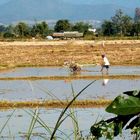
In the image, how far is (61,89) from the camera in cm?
1800

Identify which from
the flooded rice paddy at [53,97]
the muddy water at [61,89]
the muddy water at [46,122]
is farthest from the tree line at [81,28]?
the muddy water at [46,122]

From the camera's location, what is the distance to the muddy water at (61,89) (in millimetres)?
16078

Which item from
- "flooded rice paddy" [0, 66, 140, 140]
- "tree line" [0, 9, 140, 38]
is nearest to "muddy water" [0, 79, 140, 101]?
Answer: "flooded rice paddy" [0, 66, 140, 140]

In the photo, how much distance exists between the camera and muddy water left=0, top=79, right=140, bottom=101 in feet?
52.7

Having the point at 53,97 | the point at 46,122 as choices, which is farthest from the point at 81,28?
the point at 46,122

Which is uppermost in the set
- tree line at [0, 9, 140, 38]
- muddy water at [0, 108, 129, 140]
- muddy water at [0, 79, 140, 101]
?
muddy water at [0, 108, 129, 140]

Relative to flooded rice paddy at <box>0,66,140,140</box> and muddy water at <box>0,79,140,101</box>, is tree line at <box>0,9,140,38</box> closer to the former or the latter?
muddy water at <box>0,79,140,101</box>

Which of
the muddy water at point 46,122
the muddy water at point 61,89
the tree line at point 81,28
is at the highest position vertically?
the muddy water at point 46,122

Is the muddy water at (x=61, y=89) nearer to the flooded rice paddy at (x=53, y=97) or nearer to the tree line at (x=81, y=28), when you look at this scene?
the flooded rice paddy at (x=53, y=97)

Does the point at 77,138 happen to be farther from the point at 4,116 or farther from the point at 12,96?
the point at 12,96

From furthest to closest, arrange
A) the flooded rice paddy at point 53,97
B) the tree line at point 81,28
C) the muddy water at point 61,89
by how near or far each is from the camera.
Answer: the tree line at point 81,28 → the muddy water at point 61,89 → the flooded rice paddy at point 53,97

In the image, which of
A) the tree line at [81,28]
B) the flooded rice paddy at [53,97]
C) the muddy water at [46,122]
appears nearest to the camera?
the muddy water at [46,122]

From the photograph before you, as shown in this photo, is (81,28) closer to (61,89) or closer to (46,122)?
(61,89)

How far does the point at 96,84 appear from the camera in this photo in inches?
778
